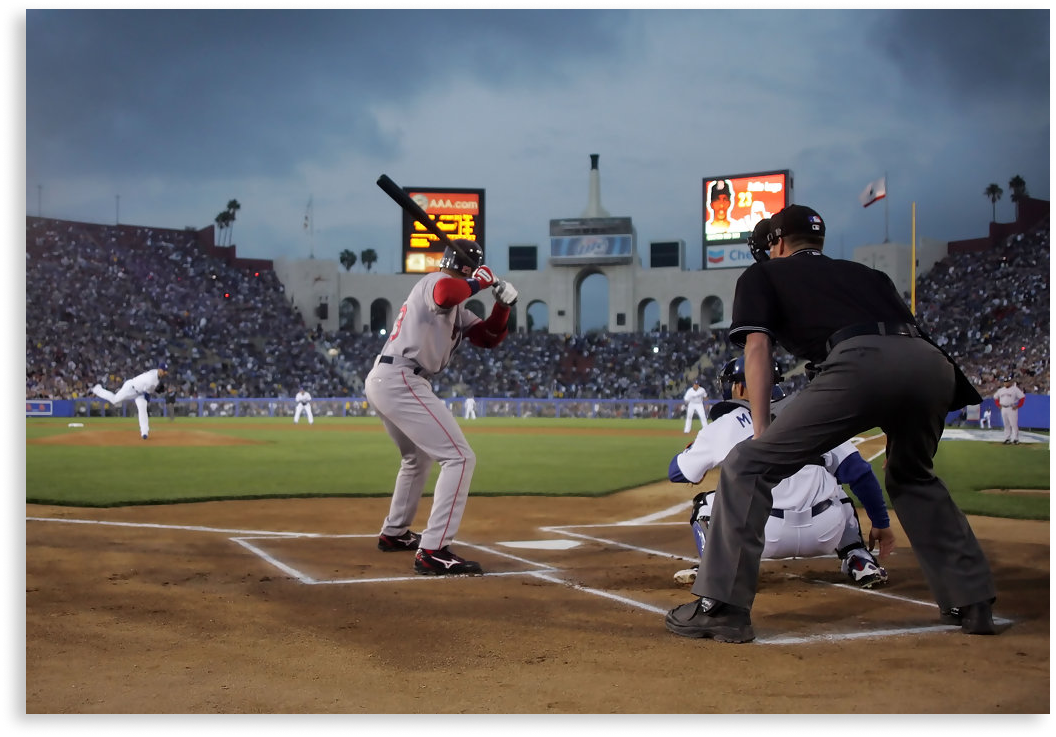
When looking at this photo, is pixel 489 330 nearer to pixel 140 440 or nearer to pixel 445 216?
pixel 140 440

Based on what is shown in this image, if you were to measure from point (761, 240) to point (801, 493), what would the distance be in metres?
1.45

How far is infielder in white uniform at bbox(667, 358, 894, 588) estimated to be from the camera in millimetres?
4805

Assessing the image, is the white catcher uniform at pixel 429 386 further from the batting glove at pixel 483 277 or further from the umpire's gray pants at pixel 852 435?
the umpire's gray pants at pixel 852 435

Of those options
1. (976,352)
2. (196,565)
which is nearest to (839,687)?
(196,565)

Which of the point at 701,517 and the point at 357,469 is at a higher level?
the point at 701,517

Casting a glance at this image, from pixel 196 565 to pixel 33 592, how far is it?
42.9 inches

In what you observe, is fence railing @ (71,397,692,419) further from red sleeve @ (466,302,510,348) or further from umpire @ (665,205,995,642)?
umpire @ (665,205,995,642)

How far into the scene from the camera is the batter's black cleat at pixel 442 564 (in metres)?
5.69

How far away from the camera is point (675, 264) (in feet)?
203

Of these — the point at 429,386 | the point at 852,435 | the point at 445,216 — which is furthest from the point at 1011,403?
the point at 445,216

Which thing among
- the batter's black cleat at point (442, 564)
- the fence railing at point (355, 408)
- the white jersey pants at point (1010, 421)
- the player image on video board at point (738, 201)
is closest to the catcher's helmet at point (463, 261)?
the batter's black cleat at point (442, 564)

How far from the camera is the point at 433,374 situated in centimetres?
602

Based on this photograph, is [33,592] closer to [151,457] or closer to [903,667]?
[903,667]

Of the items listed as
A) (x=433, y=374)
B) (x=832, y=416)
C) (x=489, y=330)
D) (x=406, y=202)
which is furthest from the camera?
(x=406, y=202)
